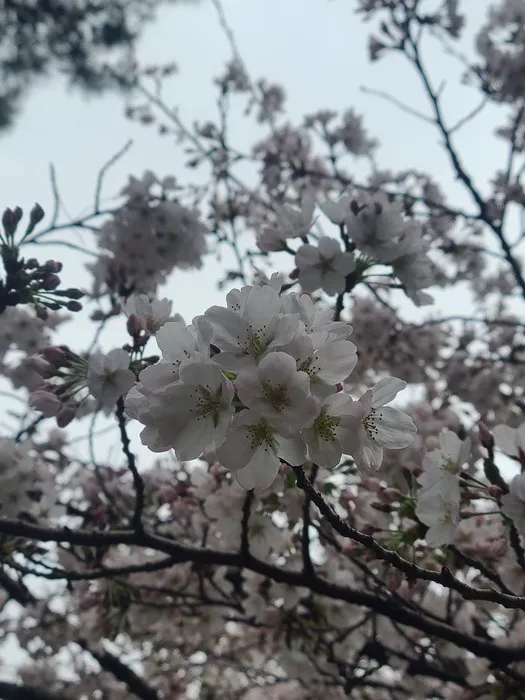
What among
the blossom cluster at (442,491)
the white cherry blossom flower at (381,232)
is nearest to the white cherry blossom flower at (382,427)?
the blossom cluster at (442,491)

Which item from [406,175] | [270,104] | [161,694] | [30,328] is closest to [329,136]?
[406,175]

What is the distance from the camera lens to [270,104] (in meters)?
7.72

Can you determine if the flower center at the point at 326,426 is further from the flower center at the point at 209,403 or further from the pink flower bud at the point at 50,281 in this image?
the pink flower bud at the point at 50,281

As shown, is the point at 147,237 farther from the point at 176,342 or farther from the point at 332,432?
the point at 332,432

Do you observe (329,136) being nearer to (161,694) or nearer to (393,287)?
(393,287)

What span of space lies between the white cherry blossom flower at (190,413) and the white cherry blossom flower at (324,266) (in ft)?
3.61

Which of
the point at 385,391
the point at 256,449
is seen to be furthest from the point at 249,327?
the point at 385,391

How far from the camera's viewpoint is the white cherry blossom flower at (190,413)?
48.3 inches

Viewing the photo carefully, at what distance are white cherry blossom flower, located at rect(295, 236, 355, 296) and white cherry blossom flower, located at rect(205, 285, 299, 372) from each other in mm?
1023

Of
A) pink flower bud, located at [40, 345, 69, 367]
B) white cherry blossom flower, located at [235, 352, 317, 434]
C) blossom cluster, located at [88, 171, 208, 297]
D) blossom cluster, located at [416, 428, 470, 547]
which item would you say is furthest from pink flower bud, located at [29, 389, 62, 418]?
blossom cluster, located at [88, 171, 208, 297]

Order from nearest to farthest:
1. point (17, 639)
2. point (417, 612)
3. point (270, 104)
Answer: point (417, 612), point (17, 639), point (270, 104)

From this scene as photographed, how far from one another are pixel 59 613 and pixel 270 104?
6308 millimetres

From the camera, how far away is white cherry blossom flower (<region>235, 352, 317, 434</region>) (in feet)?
3.80

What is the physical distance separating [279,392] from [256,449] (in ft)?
0.55
